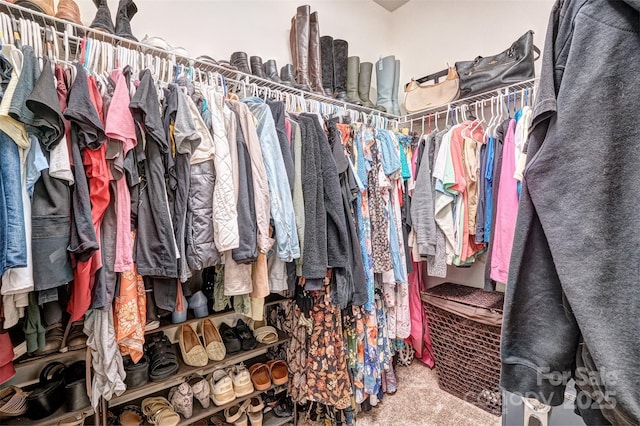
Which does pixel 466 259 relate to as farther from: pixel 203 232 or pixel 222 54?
pixel 222 54

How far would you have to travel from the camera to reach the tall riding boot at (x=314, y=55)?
1.86 m

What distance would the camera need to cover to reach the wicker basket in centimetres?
155

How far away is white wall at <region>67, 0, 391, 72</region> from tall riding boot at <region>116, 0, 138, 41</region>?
0.24 meters

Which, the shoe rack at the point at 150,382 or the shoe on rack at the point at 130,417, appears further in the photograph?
the shoe on rack at the point at 130,417

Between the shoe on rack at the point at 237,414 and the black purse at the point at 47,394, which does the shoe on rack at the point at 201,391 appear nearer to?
the shoe on rack at the point at 237,414

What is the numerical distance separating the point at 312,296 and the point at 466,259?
0.93 m

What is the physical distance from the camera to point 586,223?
433mm

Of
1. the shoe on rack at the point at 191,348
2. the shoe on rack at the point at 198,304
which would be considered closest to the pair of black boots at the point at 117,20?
the shoe on rack at the point at 198,304

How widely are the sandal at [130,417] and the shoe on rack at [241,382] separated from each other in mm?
390

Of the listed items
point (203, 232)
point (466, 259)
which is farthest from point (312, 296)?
point (466, 259)

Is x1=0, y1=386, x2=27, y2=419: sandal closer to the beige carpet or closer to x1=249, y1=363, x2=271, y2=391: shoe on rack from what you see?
x1=249, y1=363, x2=271, y2=391: shoe on rack

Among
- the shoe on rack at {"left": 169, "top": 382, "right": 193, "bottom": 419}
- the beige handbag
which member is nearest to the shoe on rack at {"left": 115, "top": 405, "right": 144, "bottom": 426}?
the shoe on rack at {"left": 169, "top": 382, "right": 193, "bottom": 419}

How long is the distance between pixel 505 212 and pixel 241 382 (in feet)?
5.04

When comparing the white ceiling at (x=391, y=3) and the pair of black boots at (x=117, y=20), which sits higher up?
the white ceiling at (x=391, y=3)
